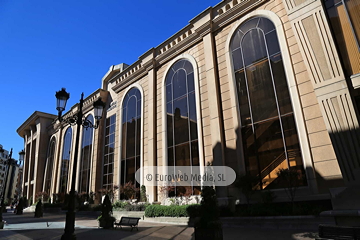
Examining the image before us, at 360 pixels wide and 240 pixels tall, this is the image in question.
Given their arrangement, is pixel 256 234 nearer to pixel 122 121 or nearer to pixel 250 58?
pixel 250 58

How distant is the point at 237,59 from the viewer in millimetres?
14406

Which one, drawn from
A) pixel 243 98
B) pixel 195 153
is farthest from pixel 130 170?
pixel 243 98

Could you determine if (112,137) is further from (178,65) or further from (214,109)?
(214,109)

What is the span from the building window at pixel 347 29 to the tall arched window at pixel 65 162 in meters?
32.0

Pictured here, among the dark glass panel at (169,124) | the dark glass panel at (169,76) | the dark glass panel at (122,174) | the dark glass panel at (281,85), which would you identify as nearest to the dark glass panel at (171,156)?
the dark glass panel at (169,124)

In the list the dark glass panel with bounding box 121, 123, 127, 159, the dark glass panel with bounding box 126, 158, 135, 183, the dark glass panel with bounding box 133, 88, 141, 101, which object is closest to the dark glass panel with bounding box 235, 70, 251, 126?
the dark glass panel with bounding box 133, 88, 141, 101

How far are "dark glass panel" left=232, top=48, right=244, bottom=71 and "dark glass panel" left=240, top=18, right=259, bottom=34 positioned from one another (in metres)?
1.33

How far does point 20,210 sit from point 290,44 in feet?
108

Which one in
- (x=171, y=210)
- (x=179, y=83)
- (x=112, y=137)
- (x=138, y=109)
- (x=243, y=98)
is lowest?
(x=171, y=210)

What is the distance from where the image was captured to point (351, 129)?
29.1 feet

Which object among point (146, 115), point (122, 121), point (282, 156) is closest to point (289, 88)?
point (282, 156)

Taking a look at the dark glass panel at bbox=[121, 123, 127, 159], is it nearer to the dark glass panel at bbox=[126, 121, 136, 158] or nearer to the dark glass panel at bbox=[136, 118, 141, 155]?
the dark glass panel at bbox=[126, 121, 136, 158]

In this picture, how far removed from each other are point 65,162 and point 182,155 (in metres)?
23.1

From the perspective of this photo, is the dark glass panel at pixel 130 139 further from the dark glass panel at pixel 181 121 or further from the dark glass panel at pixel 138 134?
the dark glass panel at pixel 181 121
